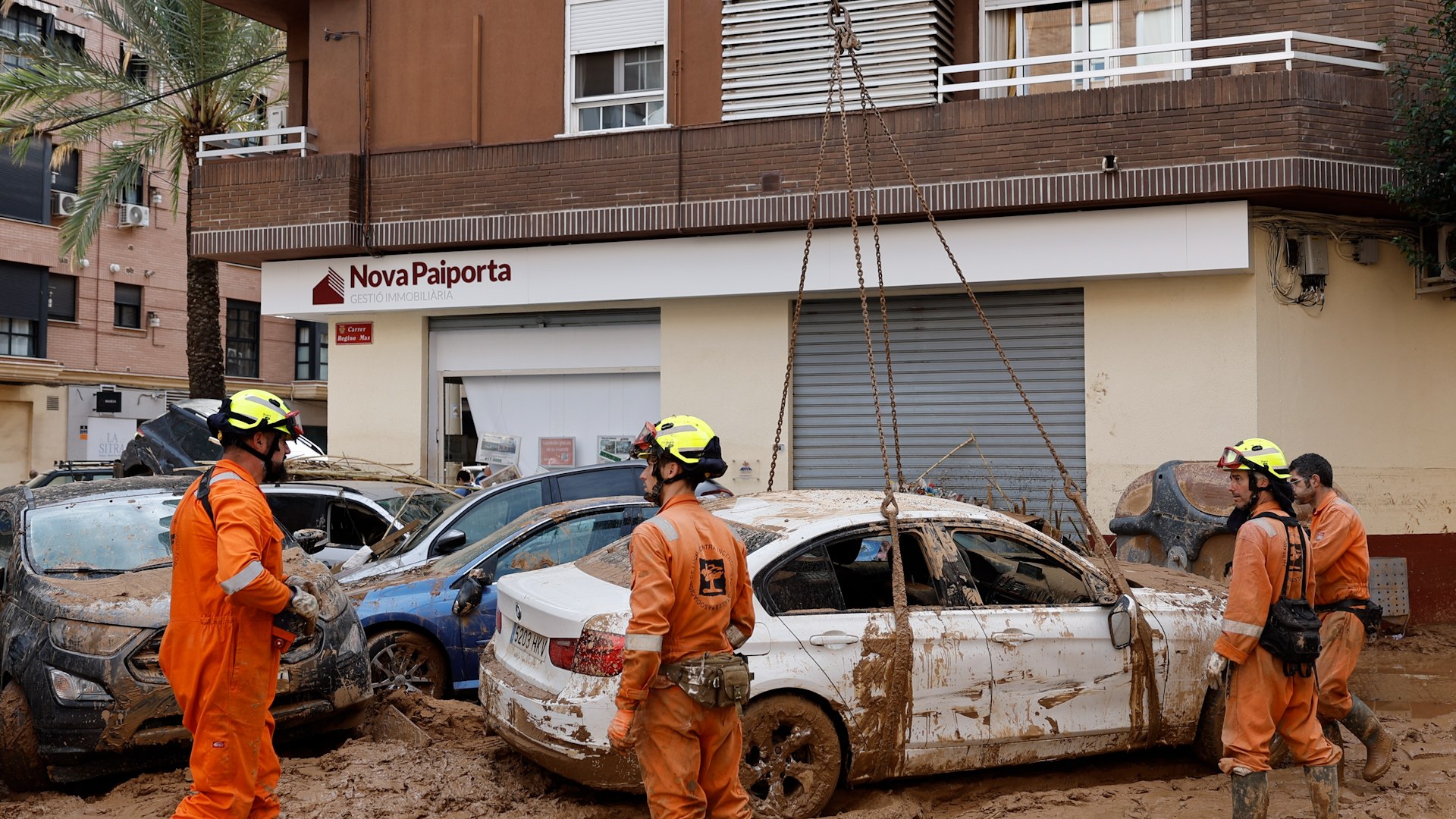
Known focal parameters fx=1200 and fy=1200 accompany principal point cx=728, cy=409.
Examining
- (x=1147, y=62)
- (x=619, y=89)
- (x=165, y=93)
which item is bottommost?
(x=1147, y=62)

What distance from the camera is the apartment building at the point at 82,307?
2844 cm

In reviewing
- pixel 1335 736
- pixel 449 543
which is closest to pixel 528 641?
pixel 449 543

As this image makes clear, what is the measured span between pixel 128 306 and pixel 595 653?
30.5m

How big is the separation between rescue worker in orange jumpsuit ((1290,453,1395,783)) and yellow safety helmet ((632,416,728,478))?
3.30m

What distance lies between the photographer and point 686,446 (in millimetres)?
4484

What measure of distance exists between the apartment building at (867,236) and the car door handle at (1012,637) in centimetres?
618

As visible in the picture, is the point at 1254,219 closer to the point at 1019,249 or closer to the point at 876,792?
the point at 1019,249

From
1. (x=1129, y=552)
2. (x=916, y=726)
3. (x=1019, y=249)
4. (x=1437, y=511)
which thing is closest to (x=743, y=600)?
(x=916, y=726)

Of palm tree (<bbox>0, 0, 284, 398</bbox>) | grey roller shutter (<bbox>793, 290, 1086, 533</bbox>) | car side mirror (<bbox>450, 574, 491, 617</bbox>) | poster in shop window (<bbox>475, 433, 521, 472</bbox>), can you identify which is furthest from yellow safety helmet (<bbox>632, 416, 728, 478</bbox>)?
palm tree (<bbox>0, 0, 284, 398</bbox>)

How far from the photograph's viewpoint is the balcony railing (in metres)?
11.2

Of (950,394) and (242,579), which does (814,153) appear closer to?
(950,394)

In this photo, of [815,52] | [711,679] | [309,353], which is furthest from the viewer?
[309,353]

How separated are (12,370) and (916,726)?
1109 inches

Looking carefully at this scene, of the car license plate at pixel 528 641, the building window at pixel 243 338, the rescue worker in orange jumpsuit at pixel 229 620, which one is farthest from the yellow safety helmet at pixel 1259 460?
the building window at pixel 243 338
